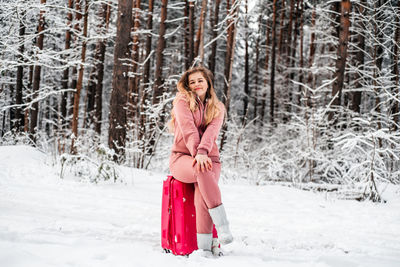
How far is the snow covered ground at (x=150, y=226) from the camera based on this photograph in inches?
87.0

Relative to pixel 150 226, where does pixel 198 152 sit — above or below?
above

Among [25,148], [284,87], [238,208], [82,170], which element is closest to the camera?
[238,208]

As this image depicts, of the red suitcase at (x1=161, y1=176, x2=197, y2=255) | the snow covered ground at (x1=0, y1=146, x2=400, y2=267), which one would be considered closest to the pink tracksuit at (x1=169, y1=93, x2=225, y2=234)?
the red suitcase at (x1=161, y1=176, x2=197, y2=255)

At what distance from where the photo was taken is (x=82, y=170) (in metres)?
5.42

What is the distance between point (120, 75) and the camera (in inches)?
261

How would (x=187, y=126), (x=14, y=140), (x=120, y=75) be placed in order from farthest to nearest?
(x=14, y=140)
(x=120, y=75)
(x=187, y=126)

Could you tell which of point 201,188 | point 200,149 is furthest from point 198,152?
point 201,188

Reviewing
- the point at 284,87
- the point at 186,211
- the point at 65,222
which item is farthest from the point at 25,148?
the point at 284,87

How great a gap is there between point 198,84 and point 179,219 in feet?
4.14

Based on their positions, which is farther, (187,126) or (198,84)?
(198,84)

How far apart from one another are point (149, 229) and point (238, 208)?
5.48 ft

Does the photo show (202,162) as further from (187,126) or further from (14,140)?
(14,140)

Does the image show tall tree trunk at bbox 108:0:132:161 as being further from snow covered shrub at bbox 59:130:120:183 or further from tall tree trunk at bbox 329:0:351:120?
tall tree trunk at bbox 329:0:351:120

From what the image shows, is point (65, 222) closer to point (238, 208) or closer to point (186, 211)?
point (186, 211)
